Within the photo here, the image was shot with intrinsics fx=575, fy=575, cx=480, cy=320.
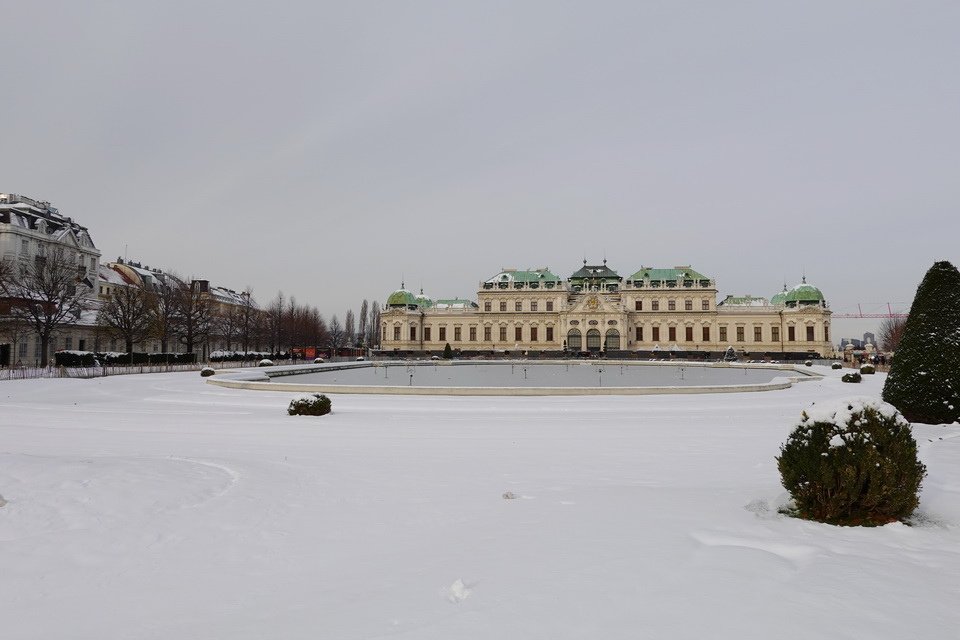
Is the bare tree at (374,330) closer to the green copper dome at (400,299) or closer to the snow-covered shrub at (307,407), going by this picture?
the green copper dome at (400,299)

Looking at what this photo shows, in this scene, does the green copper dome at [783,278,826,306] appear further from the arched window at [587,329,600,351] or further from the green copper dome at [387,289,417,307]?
the green copper dome at [387,289,417,307]

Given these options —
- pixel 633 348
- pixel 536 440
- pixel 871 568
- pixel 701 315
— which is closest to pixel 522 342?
pixel 633 348

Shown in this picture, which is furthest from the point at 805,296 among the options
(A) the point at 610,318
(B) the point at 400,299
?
(B) the point at 400,299

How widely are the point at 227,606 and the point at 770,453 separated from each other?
9574 mm

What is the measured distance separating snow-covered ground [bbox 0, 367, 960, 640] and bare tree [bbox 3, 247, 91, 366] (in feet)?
131

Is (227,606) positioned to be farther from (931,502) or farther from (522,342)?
(522,342)

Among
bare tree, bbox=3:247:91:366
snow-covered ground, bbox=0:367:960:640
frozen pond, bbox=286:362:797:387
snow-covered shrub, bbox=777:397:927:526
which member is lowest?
frozen pond, bbox=286:362:797:387

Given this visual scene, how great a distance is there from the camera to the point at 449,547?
5.39 m

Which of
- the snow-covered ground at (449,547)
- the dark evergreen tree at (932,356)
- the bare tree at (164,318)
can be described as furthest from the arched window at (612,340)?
the snow-covered ground at (449,547)

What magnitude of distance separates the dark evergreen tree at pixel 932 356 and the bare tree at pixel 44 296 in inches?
1905

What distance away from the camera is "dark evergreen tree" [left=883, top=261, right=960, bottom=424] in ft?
43.6

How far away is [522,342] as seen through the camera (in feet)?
310

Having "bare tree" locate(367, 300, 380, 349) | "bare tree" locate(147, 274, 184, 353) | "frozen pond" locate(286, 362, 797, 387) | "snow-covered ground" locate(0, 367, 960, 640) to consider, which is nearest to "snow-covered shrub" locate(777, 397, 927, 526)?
"snow-covered ground" locate(0, 367, 960, 640)

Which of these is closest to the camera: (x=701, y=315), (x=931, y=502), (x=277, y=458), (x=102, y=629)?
(x=102, y=629)
